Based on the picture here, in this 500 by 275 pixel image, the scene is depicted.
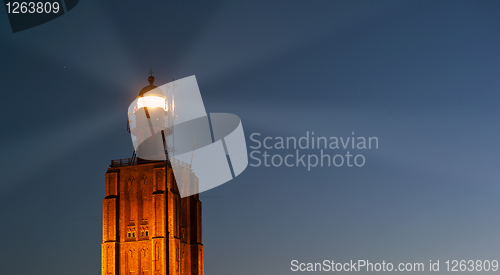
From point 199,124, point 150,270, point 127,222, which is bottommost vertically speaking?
point 150,270

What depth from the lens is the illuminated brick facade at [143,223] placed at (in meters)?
78.2

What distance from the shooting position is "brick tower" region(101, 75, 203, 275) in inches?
3083

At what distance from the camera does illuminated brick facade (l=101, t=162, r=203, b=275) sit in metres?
78.2

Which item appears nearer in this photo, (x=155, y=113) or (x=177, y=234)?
(x=177, y=234)

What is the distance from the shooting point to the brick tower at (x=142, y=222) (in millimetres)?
78312

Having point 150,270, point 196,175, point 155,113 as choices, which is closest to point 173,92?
point 155,113

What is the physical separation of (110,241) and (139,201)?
5.86m

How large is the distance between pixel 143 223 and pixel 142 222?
0.70ft

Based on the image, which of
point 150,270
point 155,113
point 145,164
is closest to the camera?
point 150,270

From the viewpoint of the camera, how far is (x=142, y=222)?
8050 cm

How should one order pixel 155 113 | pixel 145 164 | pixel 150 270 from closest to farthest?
pixel 150 270 < pixel 145 164 < pixel 155 113

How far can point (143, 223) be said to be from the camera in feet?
264

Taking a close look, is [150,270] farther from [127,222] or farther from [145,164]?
[145,164]

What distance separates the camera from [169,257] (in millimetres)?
77750
